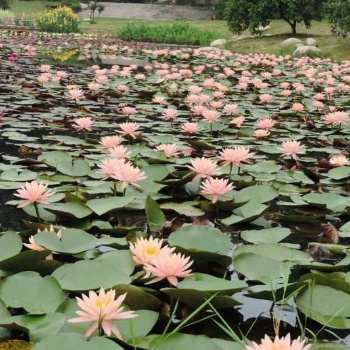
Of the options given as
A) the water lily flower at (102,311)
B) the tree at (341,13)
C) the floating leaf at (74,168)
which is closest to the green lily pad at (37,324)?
the water lily flower at (102,311)

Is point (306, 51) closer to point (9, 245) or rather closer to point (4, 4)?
point (9, 245)

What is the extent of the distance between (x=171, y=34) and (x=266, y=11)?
3361 mm

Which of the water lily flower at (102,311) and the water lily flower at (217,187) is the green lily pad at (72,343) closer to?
the water lily flower at (102,311)

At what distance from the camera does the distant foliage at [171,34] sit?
17.6m

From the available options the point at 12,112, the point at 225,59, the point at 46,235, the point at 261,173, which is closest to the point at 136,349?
the point at 46,235

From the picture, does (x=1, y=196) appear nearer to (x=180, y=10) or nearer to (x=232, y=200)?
(x=232, y=200)

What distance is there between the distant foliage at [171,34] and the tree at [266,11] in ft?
3.25

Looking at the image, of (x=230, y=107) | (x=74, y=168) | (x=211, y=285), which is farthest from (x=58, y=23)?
(x=211, y=285)

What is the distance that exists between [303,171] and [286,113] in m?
1.76

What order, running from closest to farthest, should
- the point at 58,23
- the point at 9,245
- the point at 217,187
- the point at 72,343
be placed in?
the point at 72,343, the point at 9,245, the point at 217,187, the point at 58,23

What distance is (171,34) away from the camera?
18.2 m

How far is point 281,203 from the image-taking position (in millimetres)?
2031

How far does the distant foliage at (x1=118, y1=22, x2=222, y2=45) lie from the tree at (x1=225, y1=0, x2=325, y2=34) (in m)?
0.99

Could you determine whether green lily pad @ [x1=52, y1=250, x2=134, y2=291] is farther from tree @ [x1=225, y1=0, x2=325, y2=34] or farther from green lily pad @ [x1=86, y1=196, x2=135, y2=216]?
tree @ [x1=225, y1=0, x2=325, y2=34]
